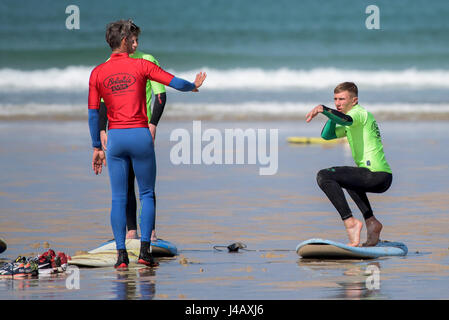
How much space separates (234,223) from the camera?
1039 cm

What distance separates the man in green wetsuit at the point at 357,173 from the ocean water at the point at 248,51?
69.0 feet

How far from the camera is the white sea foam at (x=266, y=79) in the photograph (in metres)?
39.3

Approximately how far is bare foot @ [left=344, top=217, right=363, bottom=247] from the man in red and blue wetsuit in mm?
1721

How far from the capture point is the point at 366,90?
1465 inches

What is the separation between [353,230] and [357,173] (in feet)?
1.64

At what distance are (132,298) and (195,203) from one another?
5155mm

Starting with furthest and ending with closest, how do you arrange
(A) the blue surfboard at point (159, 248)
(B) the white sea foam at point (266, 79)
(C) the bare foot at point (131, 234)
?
(B) the white sea foam at point (266, 79) → (C) the bare foot at point (131, 234) → (A) the blue surfboard at point (159, 248)

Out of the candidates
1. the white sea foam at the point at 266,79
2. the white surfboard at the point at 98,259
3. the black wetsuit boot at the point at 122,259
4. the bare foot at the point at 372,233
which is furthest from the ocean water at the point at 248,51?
the black wetsuit boot at the point at 122,259

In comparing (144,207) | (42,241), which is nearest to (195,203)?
(42,241)

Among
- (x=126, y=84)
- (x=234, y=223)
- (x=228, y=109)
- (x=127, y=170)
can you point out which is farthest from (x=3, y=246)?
(x=228, y=109)

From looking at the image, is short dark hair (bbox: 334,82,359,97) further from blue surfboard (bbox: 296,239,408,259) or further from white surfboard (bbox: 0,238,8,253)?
white surfboard (bbox: 0,238,8,253)

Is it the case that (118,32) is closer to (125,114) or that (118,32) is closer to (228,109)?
(125,114)

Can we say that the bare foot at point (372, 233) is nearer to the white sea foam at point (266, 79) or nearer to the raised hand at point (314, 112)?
the raised hand at point (314, 112)

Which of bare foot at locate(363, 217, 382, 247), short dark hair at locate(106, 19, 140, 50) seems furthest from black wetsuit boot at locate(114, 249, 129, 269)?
bare foot at locate(363, 217, 382, 247)
